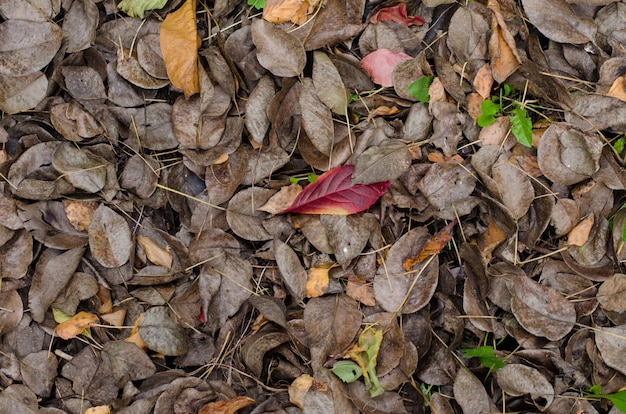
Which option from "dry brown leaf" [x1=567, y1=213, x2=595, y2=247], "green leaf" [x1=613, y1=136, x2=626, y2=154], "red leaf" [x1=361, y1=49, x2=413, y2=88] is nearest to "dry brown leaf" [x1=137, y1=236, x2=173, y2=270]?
"red leaf" [x1=361, y1=49, x2=413, y2=88]

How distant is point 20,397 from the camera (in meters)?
1.30

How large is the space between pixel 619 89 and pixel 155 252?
1059 mm

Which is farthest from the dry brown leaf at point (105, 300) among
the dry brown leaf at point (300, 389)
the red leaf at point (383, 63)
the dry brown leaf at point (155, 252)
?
the red leaf at point (383, 63)

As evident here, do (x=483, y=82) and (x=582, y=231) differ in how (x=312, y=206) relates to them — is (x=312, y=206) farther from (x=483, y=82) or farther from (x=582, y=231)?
(x=582, y=231)

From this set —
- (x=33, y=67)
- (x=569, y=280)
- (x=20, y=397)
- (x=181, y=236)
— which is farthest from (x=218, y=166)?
(x=569, y=280)

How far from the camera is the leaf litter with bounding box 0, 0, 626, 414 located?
49.6 inches

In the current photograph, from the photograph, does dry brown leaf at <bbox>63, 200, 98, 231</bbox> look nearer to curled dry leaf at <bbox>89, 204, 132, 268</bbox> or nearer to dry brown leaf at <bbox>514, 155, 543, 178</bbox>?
curled dry leaf at <bbox>89, 204, 132, 268</bbox>

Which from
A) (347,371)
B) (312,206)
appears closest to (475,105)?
(312,206)

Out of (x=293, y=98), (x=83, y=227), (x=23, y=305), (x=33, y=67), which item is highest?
(x=33, y=67)

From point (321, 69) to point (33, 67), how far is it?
635 millimetres

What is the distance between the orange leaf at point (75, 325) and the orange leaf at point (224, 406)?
314 millimetres

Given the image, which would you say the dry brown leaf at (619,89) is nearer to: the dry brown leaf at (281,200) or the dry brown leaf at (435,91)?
the dry brown leaf at (435,91)

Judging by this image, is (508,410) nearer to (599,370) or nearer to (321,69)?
(599,370)

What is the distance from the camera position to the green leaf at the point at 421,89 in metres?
1.30
